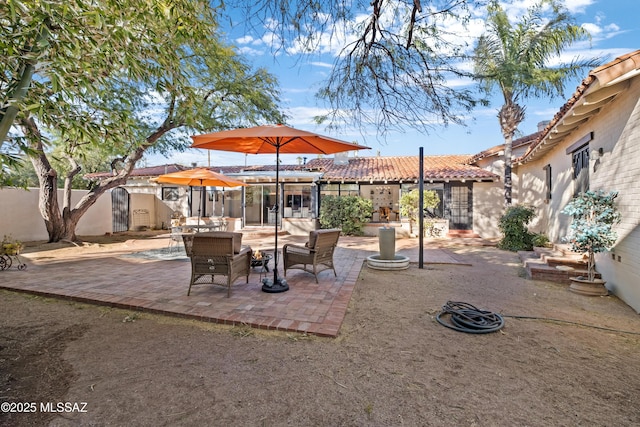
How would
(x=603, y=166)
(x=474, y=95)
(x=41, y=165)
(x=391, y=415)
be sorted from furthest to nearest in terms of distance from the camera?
(x=41, y=165)
(x=603, y=166)
(x=474, y=95)
(x=391, y=415)

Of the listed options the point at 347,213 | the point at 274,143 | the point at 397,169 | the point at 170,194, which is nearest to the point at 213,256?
the point at 274,143

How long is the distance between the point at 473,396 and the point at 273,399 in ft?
5.28

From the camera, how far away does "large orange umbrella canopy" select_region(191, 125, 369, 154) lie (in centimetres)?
456

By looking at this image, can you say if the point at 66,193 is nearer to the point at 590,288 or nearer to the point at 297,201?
the point at 297,201

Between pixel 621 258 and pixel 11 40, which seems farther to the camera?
pixel 621 258

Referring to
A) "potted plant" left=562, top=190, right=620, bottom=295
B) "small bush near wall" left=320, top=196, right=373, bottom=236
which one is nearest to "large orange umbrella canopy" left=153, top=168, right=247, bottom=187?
"small bush near wall" left=320, top=196, right=373, bottom=236

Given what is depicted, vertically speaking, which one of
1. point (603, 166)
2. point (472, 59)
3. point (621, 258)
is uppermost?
point (472, 59)

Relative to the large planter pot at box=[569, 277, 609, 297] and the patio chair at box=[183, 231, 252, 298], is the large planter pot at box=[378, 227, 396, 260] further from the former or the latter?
the patio chair at box=[183, 231, 252, 298]

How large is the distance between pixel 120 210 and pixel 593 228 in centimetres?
1765

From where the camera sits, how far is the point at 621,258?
5.15 m

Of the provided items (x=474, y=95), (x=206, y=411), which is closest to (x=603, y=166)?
(x=474, y=95)

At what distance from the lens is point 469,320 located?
3998 mm

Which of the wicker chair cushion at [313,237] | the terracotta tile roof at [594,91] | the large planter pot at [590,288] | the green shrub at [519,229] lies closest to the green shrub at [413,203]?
the green shrub at [519,229]

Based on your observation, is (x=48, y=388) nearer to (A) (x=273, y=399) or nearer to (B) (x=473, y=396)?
(A) (x=273, y=399)
